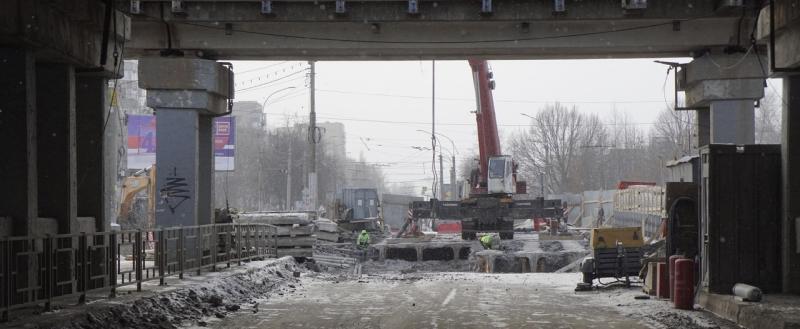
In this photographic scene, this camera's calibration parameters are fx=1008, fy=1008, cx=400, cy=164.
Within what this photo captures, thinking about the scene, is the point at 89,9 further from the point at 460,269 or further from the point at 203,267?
the point at 460,269

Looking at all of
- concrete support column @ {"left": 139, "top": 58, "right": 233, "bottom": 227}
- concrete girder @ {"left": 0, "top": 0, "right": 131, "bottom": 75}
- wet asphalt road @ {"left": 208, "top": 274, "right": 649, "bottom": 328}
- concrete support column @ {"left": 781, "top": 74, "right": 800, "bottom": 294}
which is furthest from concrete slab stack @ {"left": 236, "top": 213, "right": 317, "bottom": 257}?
concrete support column @ {"left": 781, "top": 74, "right": 800, "bottom": 294}

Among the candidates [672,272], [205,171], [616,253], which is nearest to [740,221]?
[672,272]

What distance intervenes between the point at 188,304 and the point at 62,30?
15.9ft

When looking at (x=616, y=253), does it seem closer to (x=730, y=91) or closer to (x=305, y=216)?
(x=730, y=91)

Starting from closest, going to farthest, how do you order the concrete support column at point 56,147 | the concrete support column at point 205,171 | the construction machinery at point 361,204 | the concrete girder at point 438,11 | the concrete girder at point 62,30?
the concrete girder at point 62,30, the concrete support column at point 56,147, the concrete girder at point 438,11, the concrete support column at point 205,171, the construction machinery at point 361,204

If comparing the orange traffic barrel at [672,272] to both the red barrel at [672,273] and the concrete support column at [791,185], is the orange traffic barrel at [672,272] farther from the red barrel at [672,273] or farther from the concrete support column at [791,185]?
the concrete support column at [791,185]

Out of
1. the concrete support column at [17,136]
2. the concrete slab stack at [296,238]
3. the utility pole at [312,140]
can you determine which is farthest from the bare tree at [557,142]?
the concrete support column at [17,136]

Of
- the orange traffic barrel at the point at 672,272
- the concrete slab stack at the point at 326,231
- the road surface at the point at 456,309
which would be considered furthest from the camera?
the concrete slab stack at the point at 326,231

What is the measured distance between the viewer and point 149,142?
61094 millimetres

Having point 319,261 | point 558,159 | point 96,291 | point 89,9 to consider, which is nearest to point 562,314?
point 96,291

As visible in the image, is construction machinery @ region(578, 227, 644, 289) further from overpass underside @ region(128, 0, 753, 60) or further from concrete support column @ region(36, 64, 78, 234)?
concrete support column @ region(36, 64, 78, 234)

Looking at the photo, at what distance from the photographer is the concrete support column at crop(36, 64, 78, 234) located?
55.0 feet

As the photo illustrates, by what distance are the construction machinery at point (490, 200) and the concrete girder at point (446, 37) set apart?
2070 cm

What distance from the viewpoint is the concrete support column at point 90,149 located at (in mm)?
18656
